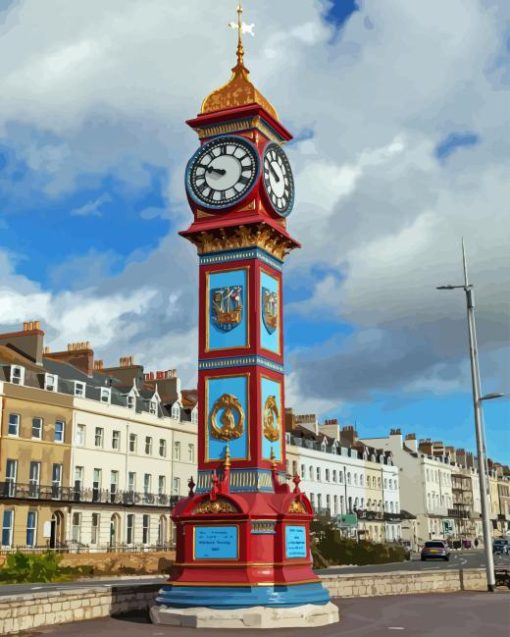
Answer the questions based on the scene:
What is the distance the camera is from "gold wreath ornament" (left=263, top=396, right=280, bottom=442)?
67.4ft

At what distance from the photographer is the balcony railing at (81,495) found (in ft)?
152

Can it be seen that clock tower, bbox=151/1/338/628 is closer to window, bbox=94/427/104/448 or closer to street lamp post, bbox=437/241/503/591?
street lamp post, bbox=437/241/503/591

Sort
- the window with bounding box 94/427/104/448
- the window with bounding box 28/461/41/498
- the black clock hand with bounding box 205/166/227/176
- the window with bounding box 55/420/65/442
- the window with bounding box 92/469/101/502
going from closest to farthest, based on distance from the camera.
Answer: the black clock hand with bounding box 205/166/227/176 → the window with bounding box 28/461/41/498 → the window with bounding box 55/420/65/442 → the window with bounding box 92/469/101/502 → the window with bounding box 94/427/104/448

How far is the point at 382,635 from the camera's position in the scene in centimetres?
1655

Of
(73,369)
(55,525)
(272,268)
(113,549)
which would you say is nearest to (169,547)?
(113,549)

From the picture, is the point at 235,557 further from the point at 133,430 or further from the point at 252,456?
the point at 133,430

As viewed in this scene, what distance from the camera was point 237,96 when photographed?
74.1ft

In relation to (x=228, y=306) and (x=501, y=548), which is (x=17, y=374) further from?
(x=501, y=548)

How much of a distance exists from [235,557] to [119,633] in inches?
125

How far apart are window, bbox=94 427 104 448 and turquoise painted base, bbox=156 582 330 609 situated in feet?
113

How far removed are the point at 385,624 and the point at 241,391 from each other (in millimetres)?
6089

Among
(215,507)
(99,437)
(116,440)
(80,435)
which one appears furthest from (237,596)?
(116,440)

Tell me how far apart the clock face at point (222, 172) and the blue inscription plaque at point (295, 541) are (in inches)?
320

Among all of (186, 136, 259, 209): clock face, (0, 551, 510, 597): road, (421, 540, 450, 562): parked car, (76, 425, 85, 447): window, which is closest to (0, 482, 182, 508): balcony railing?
(76, 425, 85, 447): window
